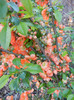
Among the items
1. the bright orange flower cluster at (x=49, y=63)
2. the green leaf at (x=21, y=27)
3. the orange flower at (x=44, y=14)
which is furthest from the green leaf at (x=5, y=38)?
the bright orange flower cluster at (x=49, y=63)

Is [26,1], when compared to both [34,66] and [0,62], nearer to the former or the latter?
[34,66]

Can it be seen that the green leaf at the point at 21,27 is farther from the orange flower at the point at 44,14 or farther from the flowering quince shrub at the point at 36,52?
the orange flower at the point at 44,14

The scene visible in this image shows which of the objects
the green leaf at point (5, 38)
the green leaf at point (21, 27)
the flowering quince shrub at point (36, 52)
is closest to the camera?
the green leaf at point (5, 38)

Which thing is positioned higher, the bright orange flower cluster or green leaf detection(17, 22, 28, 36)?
green leaf detection(17, 22, 28, 36)

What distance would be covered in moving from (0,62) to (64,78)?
671 mm

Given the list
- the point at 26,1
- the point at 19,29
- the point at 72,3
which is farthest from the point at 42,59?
the point at 72,3

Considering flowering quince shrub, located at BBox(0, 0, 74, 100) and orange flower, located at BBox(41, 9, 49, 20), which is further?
orange flower, located at BBox(41, 9, 49, 20)

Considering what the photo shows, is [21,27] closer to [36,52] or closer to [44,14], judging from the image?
[44,14]

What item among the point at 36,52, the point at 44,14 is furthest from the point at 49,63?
the point at 44,14

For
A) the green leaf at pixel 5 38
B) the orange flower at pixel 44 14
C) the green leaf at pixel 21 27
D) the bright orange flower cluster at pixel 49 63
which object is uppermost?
the orange flower at pixel 44 14

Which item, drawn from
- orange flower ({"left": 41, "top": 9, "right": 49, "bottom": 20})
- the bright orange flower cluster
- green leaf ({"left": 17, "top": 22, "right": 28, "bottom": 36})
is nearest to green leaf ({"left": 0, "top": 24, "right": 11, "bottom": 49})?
green leaf ({"left": 17, "top": 22, "right": 28, "bottom": 36})

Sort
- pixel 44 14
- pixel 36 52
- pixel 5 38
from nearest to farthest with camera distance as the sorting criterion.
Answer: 1. pixel 5 38
2. pixel 44 14
3. pixel 36 52

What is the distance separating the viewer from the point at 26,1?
0.27 meters

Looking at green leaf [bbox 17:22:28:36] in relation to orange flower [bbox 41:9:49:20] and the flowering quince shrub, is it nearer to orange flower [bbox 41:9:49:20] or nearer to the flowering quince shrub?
the flowering quince shrub
